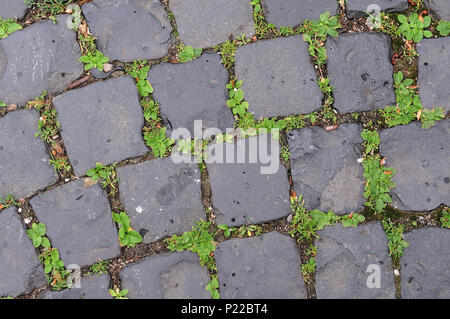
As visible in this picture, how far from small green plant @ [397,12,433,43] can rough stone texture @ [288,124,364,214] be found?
668 mm

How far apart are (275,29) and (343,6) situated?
0.44m

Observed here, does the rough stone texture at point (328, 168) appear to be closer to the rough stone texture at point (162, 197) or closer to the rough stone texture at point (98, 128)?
the rough stone texture at point (162, 197)

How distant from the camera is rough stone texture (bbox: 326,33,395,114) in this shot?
3.12 metres

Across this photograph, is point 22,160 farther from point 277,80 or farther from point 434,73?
point 434,73

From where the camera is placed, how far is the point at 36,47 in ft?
10.3

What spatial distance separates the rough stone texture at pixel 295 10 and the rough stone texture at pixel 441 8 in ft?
1.95

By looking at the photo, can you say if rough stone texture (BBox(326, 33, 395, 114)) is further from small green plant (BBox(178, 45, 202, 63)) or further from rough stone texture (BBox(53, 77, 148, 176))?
rough stone texture (BBox(53, 77, 148, 176))

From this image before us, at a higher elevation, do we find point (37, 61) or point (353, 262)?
point (37, 61)

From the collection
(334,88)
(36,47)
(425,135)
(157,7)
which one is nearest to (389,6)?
(334,88)

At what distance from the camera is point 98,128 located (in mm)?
3105

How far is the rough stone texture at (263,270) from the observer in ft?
10.1

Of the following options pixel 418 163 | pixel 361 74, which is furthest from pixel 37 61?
pixel 418 163

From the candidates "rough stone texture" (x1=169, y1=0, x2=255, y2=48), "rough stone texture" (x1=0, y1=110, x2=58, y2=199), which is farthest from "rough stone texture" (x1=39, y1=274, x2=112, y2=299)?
"rough stone texture" (x1=169, y1=0, x2=255, y2=48)

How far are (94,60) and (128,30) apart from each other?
0.28m
